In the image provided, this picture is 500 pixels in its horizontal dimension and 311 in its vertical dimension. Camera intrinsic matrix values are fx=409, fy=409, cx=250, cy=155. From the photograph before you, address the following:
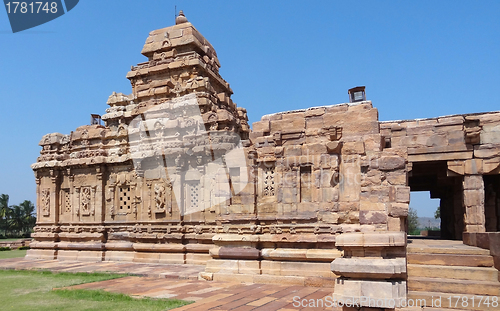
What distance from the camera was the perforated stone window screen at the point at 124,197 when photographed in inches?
631

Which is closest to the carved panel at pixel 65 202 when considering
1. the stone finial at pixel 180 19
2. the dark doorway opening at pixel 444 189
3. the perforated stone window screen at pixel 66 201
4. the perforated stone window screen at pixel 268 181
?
the perforated stone window screen at pixel 66 201

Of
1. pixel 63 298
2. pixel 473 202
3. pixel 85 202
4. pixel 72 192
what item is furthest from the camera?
pixel 72 192

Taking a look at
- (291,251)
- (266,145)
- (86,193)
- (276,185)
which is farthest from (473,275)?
(86,193)

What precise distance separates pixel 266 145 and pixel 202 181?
481 centimetres

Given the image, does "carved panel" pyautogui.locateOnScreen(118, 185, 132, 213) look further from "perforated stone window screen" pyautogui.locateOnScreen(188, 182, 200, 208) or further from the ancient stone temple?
"perforated stone window screen" pyautogui.locateOnScreen(188, 182, 200, 208)

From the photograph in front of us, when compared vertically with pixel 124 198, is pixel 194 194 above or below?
above

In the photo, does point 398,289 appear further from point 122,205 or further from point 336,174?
point 122,205

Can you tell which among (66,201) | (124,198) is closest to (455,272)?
(124,198)

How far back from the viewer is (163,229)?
1473 cm

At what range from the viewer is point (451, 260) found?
6938mm

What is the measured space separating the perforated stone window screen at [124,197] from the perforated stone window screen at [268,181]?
7964 millimetres

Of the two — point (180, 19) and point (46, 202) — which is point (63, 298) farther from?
point (180, 19)

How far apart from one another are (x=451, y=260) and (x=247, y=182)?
15.8 feet

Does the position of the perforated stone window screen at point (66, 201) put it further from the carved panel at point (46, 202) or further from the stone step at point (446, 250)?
the stone step at point (446, 250)
